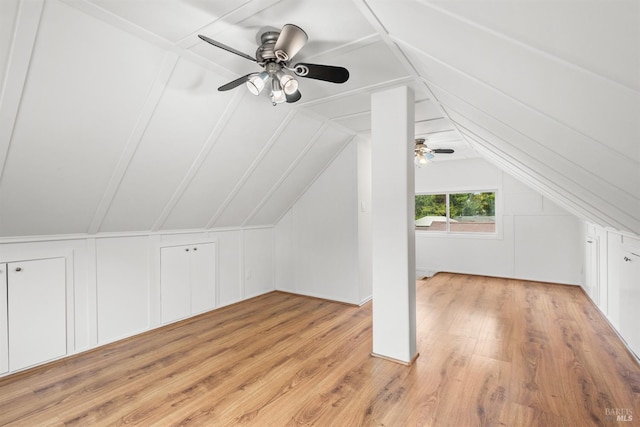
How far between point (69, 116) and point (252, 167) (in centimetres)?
161

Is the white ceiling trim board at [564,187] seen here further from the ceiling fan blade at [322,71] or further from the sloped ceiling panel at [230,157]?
the sloped ceiling panel at [230,157]

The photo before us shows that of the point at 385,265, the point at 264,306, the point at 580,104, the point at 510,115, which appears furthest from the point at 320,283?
the point at 580,104

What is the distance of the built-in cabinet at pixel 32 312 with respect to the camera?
2.16 meters

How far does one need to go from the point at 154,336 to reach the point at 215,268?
1.00 m

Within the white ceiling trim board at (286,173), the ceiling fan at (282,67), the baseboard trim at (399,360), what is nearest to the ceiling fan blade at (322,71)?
the ceiling fan at (282,67)

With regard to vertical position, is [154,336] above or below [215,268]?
below

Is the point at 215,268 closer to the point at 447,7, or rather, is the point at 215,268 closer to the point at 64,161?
the point at 64,161

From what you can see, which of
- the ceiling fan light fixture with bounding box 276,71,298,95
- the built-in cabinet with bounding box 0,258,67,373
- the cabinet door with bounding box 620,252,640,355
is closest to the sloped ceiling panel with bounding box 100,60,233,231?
the built-in cabinet with bounding box 0,258,67,373

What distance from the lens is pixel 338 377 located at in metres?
2.12

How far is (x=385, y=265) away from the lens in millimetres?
2389

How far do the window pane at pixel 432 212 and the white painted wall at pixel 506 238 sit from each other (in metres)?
0.21

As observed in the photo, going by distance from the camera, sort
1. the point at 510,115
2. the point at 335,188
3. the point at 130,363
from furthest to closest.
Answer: the point at 335,188
the point at 130,363
the point at 510,115

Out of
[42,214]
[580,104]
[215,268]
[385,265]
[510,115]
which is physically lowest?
[215,268]

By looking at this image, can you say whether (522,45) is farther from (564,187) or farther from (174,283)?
(174,283)
